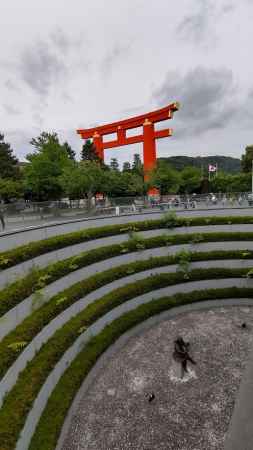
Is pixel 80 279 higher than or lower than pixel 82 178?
lower

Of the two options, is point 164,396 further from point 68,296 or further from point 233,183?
point 233,183

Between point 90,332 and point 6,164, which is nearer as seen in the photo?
point 90,332

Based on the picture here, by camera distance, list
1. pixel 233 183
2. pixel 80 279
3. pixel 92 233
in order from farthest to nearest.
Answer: pixel 233 183
pixel 92 233
pixel 80 279

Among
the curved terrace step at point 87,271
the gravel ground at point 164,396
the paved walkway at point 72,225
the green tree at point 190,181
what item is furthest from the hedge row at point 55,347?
the green tree at point 190,181

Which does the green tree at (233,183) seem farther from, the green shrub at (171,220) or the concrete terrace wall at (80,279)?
the green shrub at (171,220)

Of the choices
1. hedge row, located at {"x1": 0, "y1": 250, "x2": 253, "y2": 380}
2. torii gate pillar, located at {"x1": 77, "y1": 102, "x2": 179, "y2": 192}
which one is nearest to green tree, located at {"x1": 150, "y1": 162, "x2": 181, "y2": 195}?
torii gate pillar, located at {"x1": 77, "y1": 102, "x2": 179, "y2": 192}

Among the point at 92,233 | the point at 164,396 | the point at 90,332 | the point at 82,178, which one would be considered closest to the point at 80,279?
the point at 90,332

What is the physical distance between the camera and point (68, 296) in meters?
11.6

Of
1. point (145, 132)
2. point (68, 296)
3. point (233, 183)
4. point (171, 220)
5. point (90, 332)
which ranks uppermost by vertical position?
point (145, 132)

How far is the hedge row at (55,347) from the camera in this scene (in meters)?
6.78

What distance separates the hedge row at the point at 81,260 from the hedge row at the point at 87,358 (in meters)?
3.57

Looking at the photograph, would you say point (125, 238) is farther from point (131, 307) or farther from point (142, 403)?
point (142, 403)

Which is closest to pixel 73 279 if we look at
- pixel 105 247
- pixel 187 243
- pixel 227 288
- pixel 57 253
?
pixel 57 253

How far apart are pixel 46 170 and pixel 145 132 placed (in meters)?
24.6
